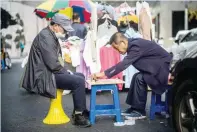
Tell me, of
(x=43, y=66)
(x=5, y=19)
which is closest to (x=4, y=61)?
(x=5, y=19)

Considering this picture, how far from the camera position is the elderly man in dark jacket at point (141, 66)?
5.13 metres

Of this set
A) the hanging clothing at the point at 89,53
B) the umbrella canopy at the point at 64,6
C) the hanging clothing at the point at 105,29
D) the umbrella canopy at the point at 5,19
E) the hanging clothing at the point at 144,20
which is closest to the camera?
the hanging clothing at the point at 89,53

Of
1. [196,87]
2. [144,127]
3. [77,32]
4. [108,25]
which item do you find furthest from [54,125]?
[77,32]

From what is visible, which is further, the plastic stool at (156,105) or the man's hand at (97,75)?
the plastic stool at (156,105)

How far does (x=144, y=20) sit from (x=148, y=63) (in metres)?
3.02

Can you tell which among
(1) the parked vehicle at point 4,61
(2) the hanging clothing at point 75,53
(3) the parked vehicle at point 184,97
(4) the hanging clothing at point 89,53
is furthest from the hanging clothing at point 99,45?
(1) the parked vehicle at point 4,61

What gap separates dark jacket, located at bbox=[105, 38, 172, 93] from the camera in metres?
5.12

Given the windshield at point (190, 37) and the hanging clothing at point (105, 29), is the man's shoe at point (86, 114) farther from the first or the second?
the windshield at point (190, 37)

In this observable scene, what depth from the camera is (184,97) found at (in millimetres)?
3730

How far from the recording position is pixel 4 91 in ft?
29.4

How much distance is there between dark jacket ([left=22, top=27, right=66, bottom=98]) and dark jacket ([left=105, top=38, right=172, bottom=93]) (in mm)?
821

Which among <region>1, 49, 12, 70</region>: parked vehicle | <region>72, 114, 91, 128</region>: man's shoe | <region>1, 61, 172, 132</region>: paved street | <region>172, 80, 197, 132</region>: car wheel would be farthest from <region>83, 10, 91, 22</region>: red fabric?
<region>1, 49, 12, 70</region>: parked vehicle

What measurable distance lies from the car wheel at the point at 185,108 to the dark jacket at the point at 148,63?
130 cm

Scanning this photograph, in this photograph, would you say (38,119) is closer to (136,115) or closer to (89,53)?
(136,115)
